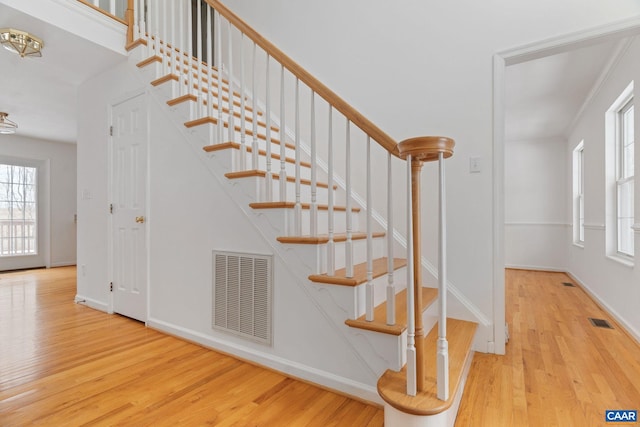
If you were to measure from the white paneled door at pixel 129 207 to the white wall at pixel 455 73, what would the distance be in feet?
5.89

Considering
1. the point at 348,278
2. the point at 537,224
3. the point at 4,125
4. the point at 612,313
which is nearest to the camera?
the point at 348,278

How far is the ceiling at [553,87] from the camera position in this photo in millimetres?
2953

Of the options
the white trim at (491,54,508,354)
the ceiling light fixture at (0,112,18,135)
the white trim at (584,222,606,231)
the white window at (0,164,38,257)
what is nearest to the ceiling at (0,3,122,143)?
the ceiling light fixture at (0,112,18,135)

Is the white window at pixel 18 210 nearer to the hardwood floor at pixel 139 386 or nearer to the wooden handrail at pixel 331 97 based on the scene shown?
the hardwood floor at pixel 139 386

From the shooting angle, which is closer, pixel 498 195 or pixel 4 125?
pixel 498 195

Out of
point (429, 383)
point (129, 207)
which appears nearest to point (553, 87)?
point (429, 383)

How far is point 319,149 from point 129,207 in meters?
1.75

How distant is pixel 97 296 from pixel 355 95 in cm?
307

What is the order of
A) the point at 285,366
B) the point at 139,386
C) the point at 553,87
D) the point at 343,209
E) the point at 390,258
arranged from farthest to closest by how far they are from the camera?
the point at 553,87
the point at 343,209
the point at 285,366
the point at 139,386
the point at 390,258

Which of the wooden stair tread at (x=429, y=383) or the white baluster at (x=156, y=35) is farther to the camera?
the white baluster at (x=156, y=35)

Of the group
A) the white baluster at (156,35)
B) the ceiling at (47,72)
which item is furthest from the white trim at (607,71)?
the ceiling at (47,72)

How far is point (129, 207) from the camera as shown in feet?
9.09

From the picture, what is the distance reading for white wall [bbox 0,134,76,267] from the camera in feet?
18.5

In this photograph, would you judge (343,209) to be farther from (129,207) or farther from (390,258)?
(129,207)
